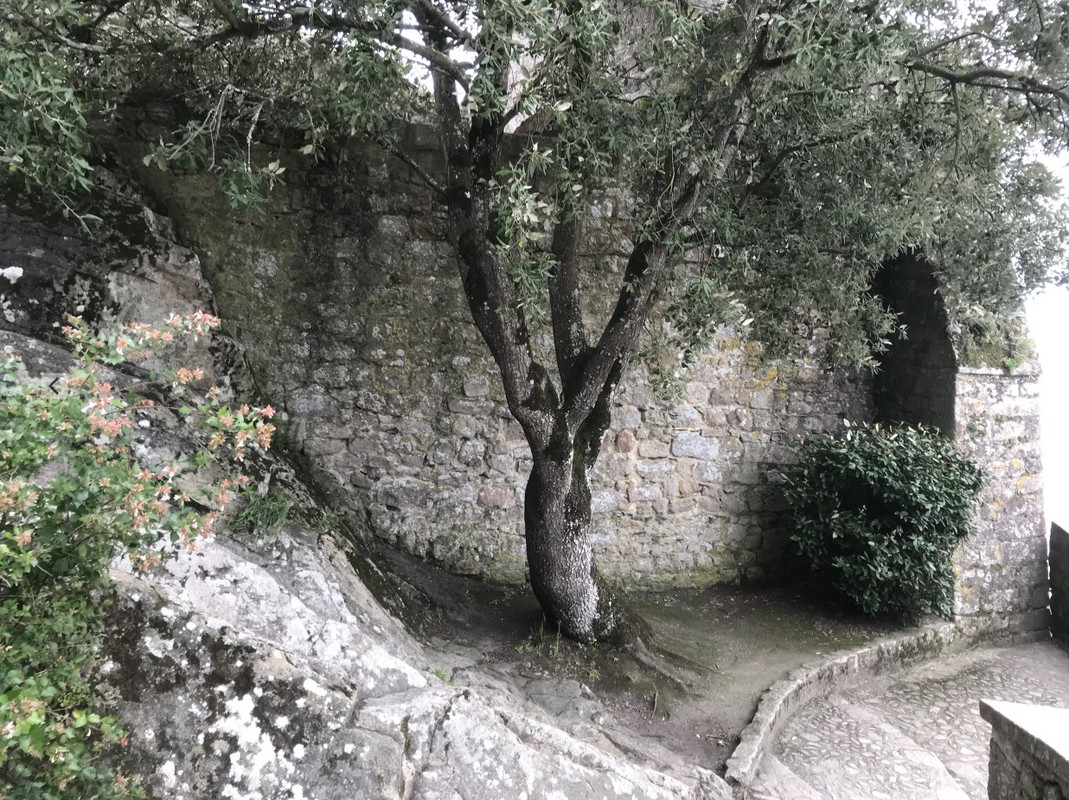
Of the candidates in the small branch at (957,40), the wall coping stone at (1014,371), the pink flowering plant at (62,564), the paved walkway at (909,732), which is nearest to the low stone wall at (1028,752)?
the paved walkway at (909,732)

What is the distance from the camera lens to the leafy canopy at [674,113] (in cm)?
326

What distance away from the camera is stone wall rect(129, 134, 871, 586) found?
16.6 ft

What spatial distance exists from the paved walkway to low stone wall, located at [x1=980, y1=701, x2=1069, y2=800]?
42.7 inches

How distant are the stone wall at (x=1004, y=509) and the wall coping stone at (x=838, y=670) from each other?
0.14m

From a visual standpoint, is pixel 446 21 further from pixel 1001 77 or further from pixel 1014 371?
pixel 1014 371

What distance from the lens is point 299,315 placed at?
5.14m

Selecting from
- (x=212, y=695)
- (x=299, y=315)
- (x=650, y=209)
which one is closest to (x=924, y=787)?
(x=650, y=209)

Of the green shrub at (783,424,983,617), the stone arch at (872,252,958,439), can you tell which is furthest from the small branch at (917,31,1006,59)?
the green shrub at (783,424,983,617)

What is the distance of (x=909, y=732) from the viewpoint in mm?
4590

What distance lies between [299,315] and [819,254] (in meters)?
3.80

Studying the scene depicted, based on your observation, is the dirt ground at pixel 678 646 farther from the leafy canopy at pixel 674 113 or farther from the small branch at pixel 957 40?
the small branch at pixel 957 40

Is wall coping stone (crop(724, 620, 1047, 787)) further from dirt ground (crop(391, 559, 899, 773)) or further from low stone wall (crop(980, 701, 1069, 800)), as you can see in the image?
low stone wall (crop(980, 701, 1069, 800))

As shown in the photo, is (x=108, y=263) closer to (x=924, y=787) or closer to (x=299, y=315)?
(x=299, y=315)

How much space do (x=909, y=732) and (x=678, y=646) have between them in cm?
155
